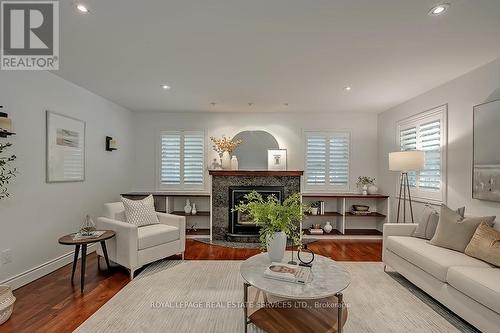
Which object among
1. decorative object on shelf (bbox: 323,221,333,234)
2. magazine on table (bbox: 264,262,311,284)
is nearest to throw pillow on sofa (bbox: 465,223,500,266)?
magazine on table (bbox: 264,262,311,284)

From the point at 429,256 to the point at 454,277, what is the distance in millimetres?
344

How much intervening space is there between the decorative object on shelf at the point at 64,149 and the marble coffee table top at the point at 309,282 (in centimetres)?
286

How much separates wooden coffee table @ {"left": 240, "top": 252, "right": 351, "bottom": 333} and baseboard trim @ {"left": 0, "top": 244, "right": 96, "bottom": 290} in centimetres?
258

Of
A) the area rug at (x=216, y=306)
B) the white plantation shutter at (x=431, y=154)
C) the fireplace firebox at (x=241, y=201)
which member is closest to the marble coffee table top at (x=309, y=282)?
the area rug at (x=216, y=306)

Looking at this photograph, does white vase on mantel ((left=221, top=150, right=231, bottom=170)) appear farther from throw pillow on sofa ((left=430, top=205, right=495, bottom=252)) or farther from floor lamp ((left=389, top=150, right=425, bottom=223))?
throw pillow on sofa ((left=430, top=205, right=495, bottom=252))

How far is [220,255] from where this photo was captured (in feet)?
12.8

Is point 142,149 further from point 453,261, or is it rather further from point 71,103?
Answer: point 453,261

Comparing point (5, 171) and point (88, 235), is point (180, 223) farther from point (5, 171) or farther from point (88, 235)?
point (5, 171)

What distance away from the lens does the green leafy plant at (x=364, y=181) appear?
510cm

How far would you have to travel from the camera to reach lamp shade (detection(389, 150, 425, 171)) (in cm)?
355

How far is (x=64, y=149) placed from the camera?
3.41 metres

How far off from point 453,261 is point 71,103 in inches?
199

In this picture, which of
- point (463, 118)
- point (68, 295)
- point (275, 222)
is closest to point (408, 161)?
point (463, 118)

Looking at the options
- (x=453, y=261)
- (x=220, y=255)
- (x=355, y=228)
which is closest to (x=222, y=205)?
(x=220, y=255)
